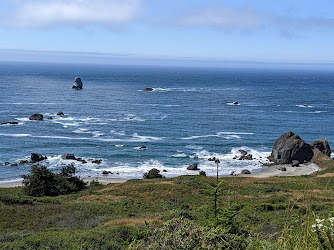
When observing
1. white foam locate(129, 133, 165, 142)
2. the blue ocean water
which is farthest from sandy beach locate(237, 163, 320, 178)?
white foam locate(129, 133, 165, 142)

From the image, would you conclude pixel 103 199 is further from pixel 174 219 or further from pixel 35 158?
pixel 35 158

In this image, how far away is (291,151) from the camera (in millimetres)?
61688

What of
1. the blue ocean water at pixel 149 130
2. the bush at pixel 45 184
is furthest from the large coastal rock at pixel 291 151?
the bush at pixel 45 184

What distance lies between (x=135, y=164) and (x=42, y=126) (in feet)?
110

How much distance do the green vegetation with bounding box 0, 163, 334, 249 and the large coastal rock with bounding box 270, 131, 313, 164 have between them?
78.2 feet

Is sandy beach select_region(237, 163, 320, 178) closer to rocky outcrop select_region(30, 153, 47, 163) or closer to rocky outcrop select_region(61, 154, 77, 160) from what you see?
rocky outcrop select_region(61, 154, 77, 160)

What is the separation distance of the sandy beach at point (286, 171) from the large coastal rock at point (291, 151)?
1356mm

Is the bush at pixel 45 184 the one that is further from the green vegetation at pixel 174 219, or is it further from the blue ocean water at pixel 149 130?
the blue ocean water at pixel 149 130

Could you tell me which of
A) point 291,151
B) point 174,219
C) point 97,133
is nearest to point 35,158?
point 97,133

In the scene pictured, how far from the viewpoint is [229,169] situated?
193 ft

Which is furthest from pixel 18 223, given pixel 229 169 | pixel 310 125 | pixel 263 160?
pixel 310 125

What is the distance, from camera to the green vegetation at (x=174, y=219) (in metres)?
5.65

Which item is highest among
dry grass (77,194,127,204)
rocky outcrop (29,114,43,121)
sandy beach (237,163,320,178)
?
rocky outcrop (29,114,43,121)

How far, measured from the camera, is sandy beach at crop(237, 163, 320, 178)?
56.2m
